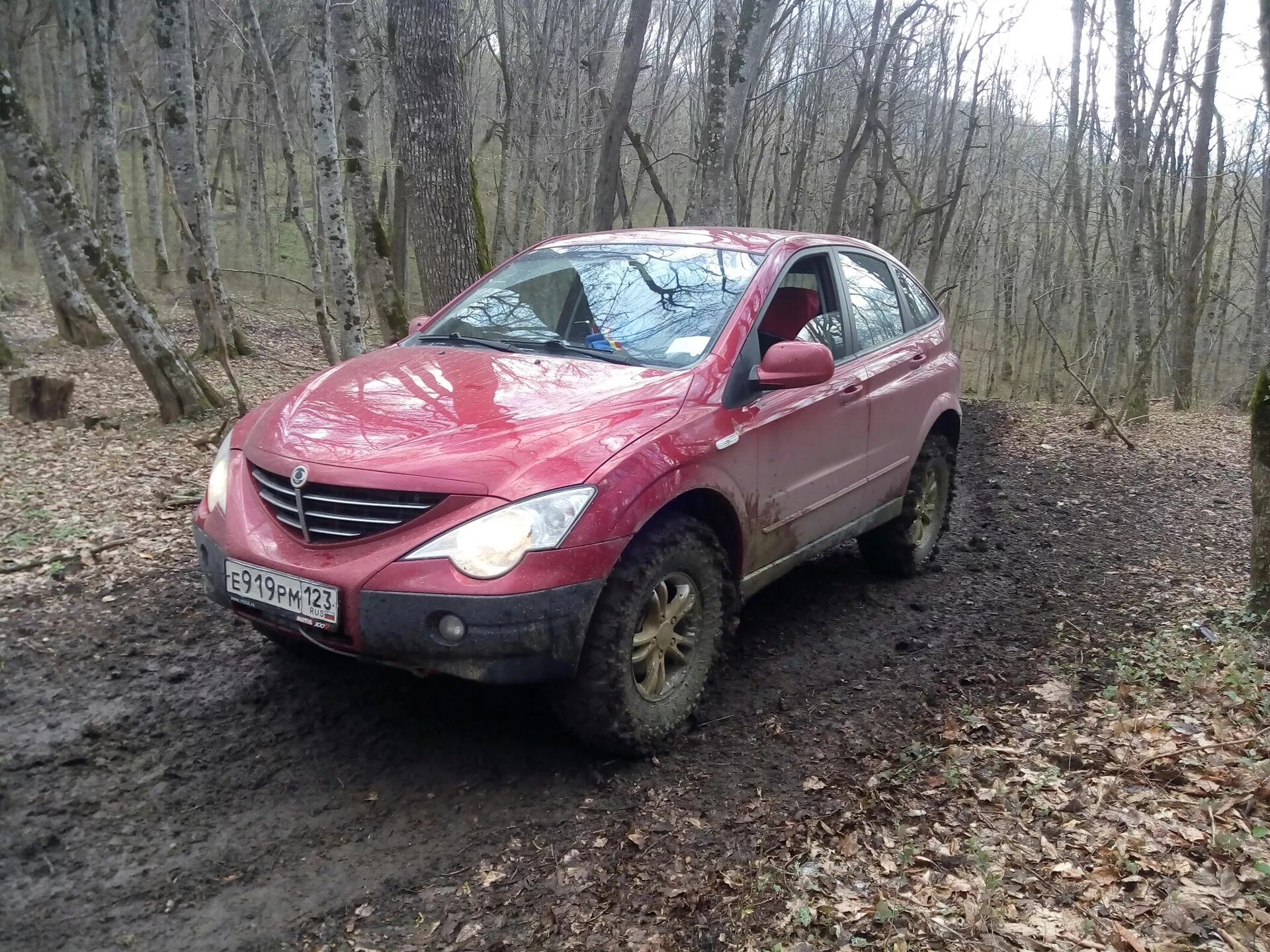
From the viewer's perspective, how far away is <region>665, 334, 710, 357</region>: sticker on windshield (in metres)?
3.74

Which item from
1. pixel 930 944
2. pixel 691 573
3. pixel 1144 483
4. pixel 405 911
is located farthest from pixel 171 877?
pixel 1144 483

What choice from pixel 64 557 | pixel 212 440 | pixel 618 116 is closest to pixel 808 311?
pixel 64 557

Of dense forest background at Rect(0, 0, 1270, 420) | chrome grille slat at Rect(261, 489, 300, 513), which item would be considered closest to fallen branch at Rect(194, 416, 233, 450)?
dense forest background at Rect(0, 0, 1270, 420)

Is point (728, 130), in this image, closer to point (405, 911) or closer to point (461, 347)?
point (461, 347)

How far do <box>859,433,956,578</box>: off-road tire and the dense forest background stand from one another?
194 inches

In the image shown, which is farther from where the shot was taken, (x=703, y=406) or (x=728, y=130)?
(x=728, y=130)

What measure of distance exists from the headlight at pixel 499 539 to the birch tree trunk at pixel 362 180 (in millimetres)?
6962

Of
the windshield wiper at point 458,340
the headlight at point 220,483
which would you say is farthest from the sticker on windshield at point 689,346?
the headlight at point 220,483

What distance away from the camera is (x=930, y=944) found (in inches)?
96.1

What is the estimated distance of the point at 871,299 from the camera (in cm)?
497

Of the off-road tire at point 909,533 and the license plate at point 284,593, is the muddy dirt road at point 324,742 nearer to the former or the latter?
the off-road tire at point 909,533

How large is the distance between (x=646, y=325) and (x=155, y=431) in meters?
5.89

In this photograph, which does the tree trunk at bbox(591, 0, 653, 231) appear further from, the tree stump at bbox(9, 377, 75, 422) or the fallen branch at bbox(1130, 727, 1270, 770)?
the fallen branch at bbox(1130, 727, 1270, 770)

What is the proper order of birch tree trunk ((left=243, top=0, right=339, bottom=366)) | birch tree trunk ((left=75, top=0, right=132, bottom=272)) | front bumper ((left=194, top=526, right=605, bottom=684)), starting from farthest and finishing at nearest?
birch tree trunk ((left=75, top=0, right=132, bottom=272))
birch tree trunk ((left=243, top=0, right=339, bottom=366))
front bumper ((left=194, top=526, right=605, bottom=684))
